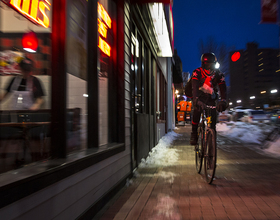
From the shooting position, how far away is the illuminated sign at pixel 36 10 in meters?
2.53

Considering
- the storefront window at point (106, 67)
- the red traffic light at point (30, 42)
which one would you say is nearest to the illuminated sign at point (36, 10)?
the red traffic light at point (30, 42)

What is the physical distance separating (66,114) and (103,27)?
1923 millimetres

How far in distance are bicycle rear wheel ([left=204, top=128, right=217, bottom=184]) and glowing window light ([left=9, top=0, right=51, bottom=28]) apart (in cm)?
285

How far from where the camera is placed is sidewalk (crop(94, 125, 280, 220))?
119 inches

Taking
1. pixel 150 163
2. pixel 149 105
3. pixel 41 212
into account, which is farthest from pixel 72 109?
pixel 149 105

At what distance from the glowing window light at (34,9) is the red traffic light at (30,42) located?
0.15m

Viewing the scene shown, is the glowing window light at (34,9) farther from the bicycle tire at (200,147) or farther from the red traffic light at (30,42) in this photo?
the bicycle tire at (200,147)

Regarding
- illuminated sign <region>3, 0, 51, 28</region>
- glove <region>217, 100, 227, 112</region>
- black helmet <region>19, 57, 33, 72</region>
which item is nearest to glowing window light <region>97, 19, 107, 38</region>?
illuminated sign <region>3, 0, 51, 28</region>

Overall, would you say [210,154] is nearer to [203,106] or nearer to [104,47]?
[203,106]

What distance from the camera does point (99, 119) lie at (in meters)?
3.81

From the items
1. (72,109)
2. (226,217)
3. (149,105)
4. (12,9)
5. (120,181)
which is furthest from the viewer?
(149,105)

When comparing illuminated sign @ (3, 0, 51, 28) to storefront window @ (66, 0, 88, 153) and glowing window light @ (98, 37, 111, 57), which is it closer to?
storefront window @ (66, 0, 88, 153)

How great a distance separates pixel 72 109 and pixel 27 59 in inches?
30.4

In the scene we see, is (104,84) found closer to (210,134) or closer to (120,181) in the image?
(120,181)
